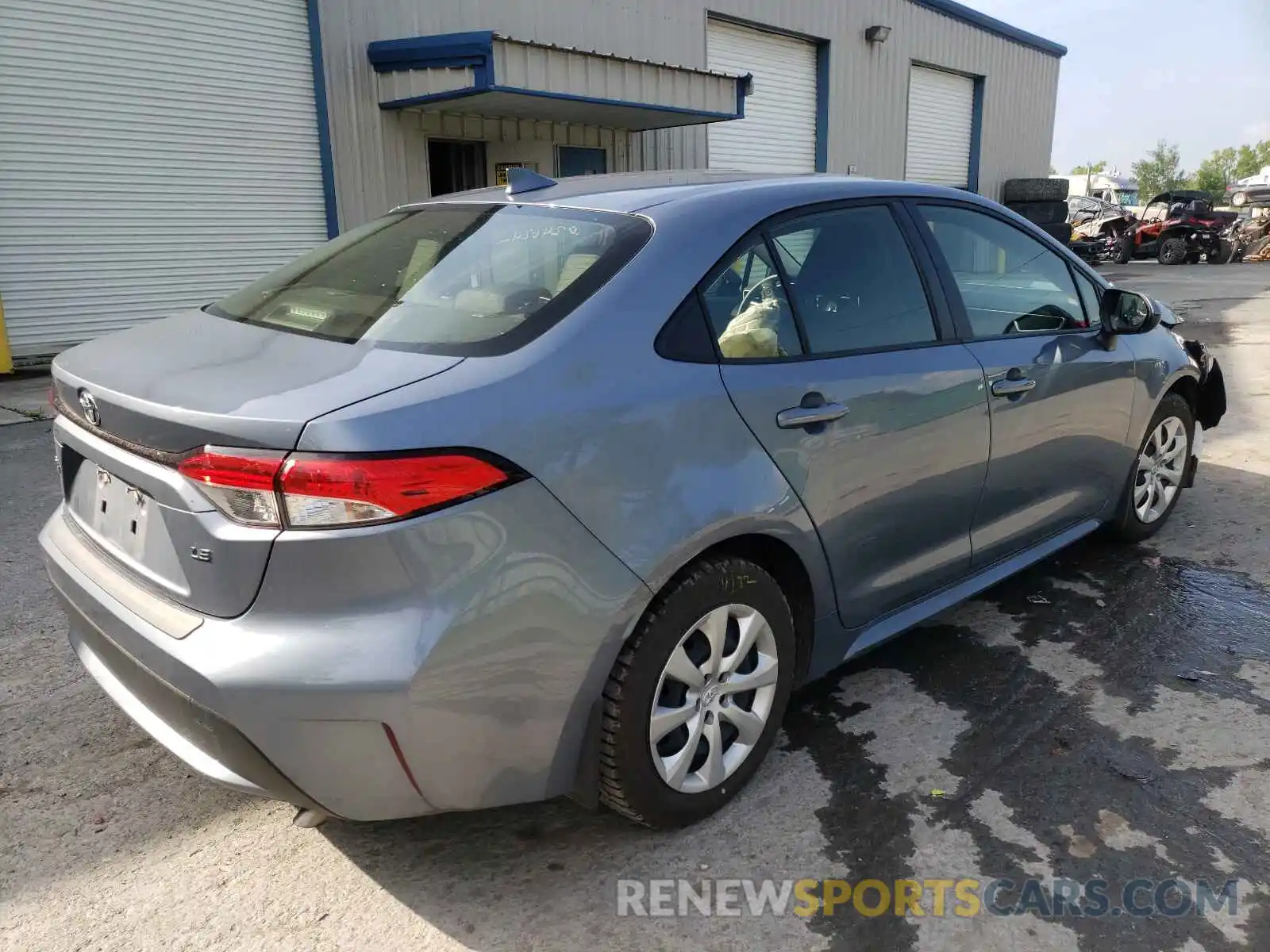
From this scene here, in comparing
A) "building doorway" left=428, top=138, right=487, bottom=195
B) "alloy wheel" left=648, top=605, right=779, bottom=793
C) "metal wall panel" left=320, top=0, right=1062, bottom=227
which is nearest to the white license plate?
"alloy wheel" left=648, top=605, right=779, bottom=793

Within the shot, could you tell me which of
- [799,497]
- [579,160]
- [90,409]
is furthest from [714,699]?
[579,160]

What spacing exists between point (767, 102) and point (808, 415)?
14.6 metres

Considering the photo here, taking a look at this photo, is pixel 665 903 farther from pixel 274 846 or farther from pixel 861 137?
pixel 861 137

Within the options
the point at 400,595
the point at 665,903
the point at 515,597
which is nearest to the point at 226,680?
the point at 400,595

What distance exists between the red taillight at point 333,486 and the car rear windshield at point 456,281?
333 millimetres

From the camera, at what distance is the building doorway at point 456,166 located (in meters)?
11.7

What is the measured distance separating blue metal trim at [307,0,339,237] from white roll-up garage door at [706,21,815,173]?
6.30 metres

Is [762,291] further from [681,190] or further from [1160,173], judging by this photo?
[1160,173]

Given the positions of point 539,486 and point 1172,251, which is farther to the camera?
point 1172,251

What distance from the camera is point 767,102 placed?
15742mm

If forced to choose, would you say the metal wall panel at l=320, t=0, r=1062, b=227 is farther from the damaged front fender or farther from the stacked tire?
the damaged front fender

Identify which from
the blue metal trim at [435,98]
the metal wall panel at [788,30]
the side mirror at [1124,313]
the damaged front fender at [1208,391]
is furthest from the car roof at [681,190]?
the metal wall panel at [788,30]

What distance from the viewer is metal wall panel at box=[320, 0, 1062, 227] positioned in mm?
10375

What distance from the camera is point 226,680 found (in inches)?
73.7
